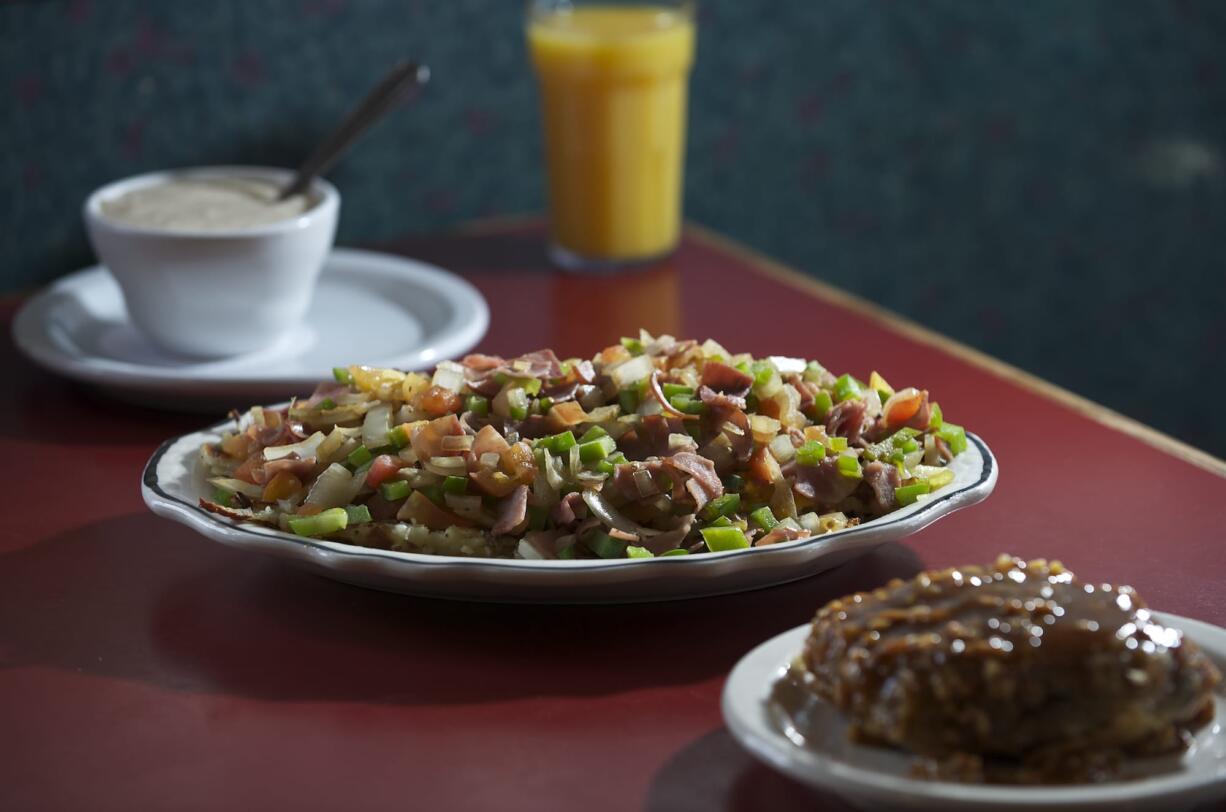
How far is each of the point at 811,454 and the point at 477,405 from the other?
252mm

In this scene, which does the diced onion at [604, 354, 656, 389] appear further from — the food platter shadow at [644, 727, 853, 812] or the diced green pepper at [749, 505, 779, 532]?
the food platter shadow at [644, 727, 853, 812]

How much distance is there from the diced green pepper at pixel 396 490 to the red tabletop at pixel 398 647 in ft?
0.27

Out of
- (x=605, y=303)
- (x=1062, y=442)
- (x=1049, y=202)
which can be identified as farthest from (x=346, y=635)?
(x=1049, y=202)

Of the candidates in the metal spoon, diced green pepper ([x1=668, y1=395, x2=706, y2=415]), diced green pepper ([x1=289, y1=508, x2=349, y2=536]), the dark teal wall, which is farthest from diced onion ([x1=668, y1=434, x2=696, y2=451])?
the dark teal wall

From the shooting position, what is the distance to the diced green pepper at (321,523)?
41.6 inches

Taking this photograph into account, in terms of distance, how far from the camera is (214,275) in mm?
1577

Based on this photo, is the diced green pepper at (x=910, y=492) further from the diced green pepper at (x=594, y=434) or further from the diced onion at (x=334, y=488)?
the diced onion at (x=334, y=488)

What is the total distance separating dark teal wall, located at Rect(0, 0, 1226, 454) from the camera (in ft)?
6.69

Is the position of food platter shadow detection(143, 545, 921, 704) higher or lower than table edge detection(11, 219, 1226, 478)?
higher

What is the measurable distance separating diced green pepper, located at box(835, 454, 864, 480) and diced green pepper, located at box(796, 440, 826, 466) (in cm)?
1

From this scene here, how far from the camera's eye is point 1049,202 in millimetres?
2871

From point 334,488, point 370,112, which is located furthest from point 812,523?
point 370,112

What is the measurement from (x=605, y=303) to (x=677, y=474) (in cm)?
88

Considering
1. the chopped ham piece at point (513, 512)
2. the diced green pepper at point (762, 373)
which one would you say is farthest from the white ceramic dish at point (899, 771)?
the diced green pepper at point (762, 373)
